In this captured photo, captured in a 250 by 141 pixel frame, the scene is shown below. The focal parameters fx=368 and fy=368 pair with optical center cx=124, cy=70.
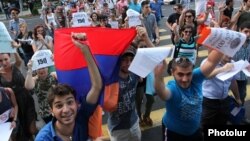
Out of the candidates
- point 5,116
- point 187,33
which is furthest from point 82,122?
point 187,33

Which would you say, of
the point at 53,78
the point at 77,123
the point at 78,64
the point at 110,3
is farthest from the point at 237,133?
the point at 110,3

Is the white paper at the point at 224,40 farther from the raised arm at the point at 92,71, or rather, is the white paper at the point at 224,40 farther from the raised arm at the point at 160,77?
the raised arm at the point at 92,71

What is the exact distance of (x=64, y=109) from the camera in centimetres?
283

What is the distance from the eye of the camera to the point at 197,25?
26.7 ft

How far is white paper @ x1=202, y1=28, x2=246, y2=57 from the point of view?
129 inches

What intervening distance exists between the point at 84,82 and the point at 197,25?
5.19 meters

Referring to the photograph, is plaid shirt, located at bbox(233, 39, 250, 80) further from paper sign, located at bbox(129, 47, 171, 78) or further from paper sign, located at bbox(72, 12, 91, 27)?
paper sign, located at bbox(72, 12, 91, 27)

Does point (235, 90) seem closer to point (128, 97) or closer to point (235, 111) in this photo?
point (235, 111)

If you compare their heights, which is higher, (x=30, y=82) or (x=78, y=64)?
(x=78, y=64)

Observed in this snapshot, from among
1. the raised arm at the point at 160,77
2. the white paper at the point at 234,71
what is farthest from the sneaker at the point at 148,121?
the raised arm at the point at 160,77

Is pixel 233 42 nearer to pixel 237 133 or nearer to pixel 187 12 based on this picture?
pixel 237 133

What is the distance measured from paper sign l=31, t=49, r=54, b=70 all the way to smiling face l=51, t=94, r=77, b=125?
215 cm

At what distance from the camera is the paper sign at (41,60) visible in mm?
4922

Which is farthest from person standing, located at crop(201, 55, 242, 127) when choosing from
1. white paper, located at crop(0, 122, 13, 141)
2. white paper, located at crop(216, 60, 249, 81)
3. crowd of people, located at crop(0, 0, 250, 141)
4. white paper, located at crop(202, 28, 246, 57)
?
white paper, located at crop(0, 122, 13, 141)
